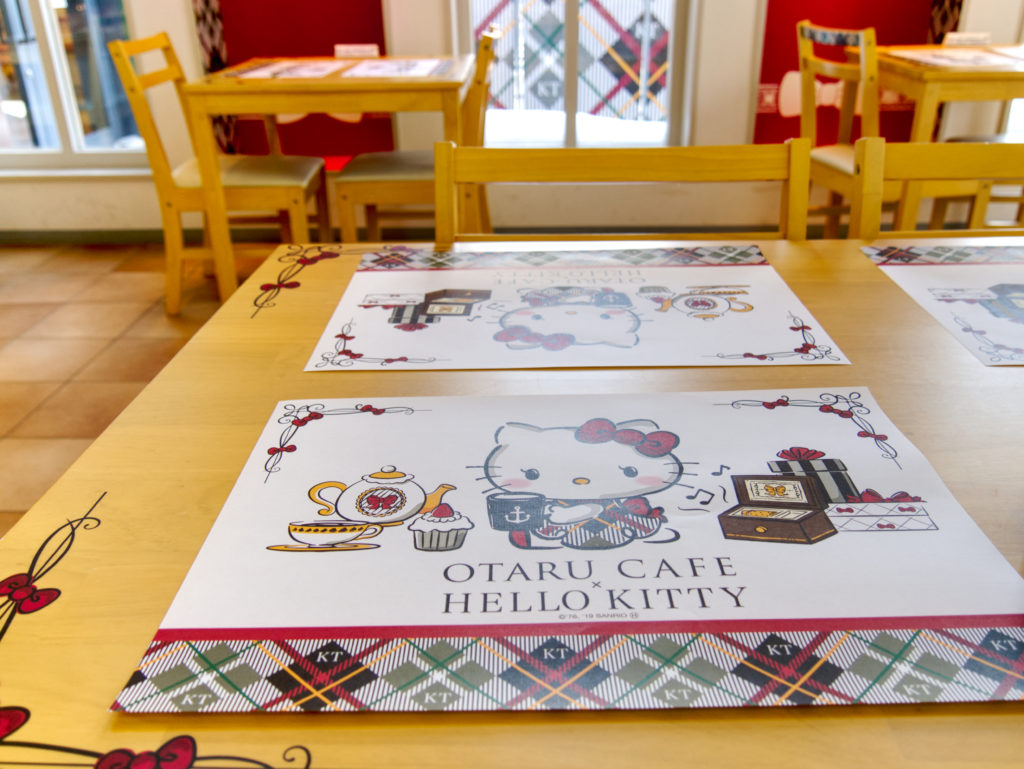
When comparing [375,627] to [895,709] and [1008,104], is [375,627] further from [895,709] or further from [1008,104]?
[1008,104]

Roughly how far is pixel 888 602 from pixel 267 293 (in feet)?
2.98

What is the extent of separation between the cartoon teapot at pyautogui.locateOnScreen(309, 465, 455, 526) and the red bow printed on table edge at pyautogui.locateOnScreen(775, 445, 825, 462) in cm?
30

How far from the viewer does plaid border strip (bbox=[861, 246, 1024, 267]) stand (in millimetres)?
1253

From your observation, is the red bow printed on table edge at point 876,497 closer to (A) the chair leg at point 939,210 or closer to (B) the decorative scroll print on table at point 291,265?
(B) the decorative scroll print on table at point 291,265

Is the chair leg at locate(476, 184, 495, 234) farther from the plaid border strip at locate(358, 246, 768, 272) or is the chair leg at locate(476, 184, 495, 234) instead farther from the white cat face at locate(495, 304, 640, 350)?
the white cat face at locate(495, 304, 640, 350)

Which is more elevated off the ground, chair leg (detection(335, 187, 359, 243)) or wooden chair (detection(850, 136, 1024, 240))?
wooden chair (detection(850, 136, 1024, 240))

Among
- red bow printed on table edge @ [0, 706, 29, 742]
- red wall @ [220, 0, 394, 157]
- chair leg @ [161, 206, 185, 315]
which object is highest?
red wall @ [220, 0, 394, 157]

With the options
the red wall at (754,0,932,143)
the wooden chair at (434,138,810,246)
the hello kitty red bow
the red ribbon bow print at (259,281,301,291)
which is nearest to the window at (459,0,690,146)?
the red wall at (754,0,932,143)

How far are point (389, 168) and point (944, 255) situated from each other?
2.06 m

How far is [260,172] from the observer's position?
9.49ft

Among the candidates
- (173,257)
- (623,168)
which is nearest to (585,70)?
(173,257)

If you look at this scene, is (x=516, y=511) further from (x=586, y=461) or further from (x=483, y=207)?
(x=483, y=207)

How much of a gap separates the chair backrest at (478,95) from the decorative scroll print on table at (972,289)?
Answer: 1.95m

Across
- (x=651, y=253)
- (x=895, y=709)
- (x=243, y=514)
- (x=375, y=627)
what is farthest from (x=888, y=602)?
(x=651, y=253)
